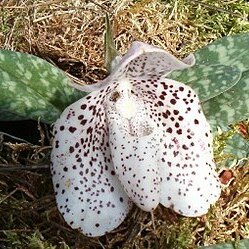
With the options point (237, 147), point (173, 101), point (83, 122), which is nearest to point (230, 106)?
point (237, 147)

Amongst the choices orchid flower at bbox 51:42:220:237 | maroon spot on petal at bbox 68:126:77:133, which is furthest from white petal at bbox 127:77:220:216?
maroon spot on petal at bbox 68:126:77:133

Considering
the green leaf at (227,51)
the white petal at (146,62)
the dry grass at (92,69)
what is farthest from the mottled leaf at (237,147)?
the white petal at (146,62)

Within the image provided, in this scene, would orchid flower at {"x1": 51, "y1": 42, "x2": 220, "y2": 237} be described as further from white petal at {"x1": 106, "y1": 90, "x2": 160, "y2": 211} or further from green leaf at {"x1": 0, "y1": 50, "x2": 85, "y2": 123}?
green leaf at {"x1": 0, "y1": 50, "x2": 85, "y2": 123}

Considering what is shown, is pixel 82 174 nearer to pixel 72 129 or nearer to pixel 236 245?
pixel 72 129

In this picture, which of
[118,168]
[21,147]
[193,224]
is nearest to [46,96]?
[21,147]

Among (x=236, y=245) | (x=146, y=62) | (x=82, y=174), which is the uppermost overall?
(x=146, y=62)

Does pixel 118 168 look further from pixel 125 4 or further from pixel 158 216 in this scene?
pixel 125 4
